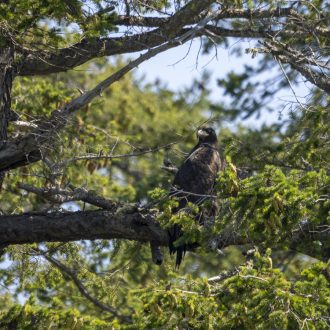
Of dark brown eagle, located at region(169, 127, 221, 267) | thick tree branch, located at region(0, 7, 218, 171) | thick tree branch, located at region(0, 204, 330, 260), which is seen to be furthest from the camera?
dark brown eagle, located at region(169, 127, 221, 267)

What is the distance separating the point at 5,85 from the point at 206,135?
2.97 m

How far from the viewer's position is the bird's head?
38.2ft

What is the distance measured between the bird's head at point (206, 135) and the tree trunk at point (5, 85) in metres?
2.77

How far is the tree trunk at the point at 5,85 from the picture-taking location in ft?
31.1

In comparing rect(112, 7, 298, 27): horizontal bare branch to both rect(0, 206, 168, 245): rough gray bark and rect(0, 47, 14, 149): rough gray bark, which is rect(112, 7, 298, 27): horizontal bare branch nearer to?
rect(0, 47, 14, 149): rough gray bark

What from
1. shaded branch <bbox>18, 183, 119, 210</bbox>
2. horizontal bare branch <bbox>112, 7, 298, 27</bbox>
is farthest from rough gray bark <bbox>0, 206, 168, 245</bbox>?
horizontal bare branch <bbox>112, 7, 298, 27</bbox>

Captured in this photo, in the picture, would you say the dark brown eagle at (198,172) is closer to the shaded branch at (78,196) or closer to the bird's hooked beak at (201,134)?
the bird's hooked beak at (201,134)

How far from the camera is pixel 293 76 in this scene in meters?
10.2

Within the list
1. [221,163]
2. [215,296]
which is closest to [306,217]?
[215,296]

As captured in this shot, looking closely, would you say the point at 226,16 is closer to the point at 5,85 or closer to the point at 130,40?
the point at 130,40

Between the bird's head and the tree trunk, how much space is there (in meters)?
2.77

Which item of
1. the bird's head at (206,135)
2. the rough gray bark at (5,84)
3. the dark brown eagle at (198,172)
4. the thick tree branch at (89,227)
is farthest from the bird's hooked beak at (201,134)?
the thick tree branch at (89,227)

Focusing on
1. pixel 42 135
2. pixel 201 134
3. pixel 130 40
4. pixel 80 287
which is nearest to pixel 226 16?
pixel 130 40

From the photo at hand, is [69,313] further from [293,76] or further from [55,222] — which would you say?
[293,76]
